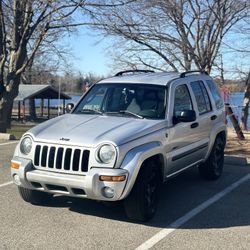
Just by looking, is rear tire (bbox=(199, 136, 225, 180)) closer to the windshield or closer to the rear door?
the rear door

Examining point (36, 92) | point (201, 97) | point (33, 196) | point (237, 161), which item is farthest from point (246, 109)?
point (36, 92)

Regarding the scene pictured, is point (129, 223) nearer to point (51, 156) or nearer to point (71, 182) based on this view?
point (71, 182)

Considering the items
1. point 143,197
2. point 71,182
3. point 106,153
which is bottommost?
point 143,197

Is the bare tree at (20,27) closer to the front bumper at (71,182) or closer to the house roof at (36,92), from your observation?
the front bumper at (71,182)

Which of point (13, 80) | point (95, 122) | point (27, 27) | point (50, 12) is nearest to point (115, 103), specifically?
point (95, 122)

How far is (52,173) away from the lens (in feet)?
17.8

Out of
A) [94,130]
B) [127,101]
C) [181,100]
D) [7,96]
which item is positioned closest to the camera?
[94,130]

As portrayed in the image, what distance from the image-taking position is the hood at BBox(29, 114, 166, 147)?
5395mm

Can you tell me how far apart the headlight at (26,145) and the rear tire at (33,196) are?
0.62 m

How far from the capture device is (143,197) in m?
5.47

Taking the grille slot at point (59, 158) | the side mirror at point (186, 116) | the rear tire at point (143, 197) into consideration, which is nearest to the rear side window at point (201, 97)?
the side mirror at point (186, 116)

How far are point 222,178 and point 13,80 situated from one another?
37.1 ft

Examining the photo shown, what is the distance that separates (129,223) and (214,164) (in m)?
2.96

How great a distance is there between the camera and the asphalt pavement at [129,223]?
4.89 meters
